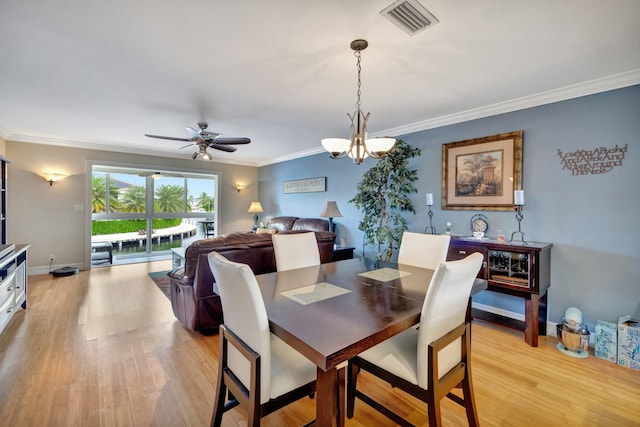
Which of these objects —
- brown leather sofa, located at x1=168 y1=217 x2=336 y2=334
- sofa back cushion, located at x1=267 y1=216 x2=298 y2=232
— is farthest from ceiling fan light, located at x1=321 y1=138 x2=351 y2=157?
sofa back cushion, located at x1=267 y1=216 x2=298 y2=232

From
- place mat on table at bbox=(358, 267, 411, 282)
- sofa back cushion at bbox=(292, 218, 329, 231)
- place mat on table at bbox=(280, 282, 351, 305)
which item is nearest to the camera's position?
place mat on table at bbox=(280, 282, 351, 305)

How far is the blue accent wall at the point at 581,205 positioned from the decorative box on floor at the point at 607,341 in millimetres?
217

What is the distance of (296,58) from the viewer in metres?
2.20

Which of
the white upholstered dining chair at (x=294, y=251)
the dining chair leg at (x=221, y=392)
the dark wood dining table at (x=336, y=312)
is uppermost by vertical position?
the white upholstered dining chair at (x=294, y=251)

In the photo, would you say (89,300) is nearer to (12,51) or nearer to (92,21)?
(12,51)

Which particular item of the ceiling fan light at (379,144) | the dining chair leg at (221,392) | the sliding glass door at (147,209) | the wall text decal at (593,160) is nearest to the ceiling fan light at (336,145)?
the ceiling fan light at (379,144)

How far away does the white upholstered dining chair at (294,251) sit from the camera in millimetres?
2443

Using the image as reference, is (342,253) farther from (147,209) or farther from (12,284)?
(147,209)

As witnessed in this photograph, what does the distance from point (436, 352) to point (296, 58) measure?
215 centimetres

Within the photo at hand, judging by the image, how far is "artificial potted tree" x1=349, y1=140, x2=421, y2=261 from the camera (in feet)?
12.3

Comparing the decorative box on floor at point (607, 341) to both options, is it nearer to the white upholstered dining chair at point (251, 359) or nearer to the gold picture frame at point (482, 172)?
the gold picture frame at point (482, 172)

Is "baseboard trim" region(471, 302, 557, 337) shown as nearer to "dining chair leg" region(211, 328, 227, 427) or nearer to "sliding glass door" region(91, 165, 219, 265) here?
"dining chair leg" region(211, 328, 227, 427)

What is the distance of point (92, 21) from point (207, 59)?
2.30 ft

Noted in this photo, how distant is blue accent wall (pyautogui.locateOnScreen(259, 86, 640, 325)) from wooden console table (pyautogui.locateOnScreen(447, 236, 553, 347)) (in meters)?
0.18
